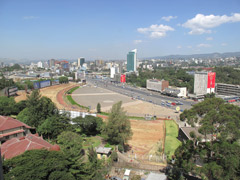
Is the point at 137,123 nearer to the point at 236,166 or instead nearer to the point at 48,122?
the point at 48,122

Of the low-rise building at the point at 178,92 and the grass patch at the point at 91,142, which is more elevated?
the low-rise building at the point at 178,92

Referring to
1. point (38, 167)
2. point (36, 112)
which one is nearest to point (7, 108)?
point (36, 112)

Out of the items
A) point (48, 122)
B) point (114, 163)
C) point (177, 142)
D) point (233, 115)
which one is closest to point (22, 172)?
point (114, 163)

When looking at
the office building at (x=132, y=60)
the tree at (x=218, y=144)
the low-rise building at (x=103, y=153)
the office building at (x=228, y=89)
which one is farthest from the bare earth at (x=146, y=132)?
the office building at (x=132, y=60)

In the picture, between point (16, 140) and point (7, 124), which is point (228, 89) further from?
point (16, 140)

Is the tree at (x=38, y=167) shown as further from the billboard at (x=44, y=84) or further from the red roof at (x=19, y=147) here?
the billboard at (x=44, y=84)

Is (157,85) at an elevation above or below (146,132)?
above
